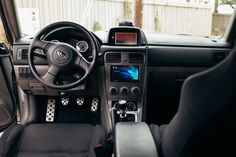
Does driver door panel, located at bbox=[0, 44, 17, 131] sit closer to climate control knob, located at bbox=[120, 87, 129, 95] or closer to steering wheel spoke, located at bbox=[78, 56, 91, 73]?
steering wheel spoke, located at bbox=[78, 56, 91, 73]

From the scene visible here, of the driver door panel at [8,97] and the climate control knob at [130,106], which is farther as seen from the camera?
the driver door panel at [8,97]

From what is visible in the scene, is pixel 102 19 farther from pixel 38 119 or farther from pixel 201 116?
pixel 201 116

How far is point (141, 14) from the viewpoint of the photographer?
2.55 meters

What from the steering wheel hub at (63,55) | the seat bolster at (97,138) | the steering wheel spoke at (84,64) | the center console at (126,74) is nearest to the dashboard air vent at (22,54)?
the steering wheel hub at (63,55)

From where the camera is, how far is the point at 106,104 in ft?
6.64

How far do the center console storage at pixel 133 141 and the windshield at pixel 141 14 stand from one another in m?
1.21

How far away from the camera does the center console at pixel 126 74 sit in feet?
6.25

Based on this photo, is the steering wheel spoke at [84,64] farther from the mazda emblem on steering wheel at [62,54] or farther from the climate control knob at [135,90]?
the climate control knob at [135,90]

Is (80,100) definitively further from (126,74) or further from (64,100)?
(126,74)

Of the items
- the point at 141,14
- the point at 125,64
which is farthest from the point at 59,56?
the point at 141,14

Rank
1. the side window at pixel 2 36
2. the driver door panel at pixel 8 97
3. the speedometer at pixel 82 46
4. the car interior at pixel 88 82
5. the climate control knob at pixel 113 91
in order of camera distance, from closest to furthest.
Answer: the car interior at pixel 88 82
the speedometer at pixel 82 46
the climate control knob at pixel 113 91
the side window at pixel 2 36
the driver door panel at pixel 8 97

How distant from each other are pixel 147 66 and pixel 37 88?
2.56 feet

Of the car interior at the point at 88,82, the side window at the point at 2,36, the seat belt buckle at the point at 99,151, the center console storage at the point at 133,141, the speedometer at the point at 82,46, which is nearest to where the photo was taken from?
the center console storage at the point at 133,141

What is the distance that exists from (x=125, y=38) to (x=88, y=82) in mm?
394
